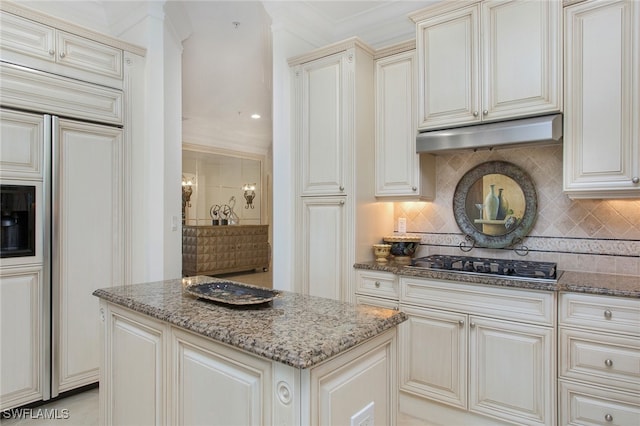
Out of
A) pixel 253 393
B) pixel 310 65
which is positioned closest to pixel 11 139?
pixel 310 65

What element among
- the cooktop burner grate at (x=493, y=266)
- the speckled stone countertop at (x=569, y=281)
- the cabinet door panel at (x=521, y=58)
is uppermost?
the cabinet door panel at (x=521, y=58)

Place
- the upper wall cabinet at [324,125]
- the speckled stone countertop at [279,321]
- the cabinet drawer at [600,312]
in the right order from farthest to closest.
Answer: the upper wall cabinet at [324,125]
the cabinet drawer at [600,312]
the speckled stone countertop at [279,321]

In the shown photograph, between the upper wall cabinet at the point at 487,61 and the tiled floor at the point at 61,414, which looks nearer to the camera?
the upper wall cabinet at the point at 487,61

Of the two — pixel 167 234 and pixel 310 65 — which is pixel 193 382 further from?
pixel 310 65

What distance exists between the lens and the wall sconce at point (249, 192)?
29.2ft

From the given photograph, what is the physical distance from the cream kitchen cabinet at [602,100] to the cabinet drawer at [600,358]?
777 mm

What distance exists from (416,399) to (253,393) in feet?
5.79

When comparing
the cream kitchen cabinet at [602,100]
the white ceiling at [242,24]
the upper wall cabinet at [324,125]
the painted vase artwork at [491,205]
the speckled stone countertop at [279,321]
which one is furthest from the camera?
the white ceiling at [242,24]

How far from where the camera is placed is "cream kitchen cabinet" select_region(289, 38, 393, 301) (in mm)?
2871

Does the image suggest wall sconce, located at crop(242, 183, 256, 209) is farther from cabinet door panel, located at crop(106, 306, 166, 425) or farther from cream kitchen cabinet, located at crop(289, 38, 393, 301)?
cabinet door panel, located at crop(106, 306, 166, 425)

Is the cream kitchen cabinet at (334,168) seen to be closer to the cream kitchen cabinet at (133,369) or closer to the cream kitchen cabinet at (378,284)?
the cream kitchen cabinet at (378,284)

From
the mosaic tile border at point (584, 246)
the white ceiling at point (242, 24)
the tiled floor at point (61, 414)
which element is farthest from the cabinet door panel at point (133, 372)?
the white ceiling at point (242, 24)

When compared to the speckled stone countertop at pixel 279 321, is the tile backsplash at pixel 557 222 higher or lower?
higher

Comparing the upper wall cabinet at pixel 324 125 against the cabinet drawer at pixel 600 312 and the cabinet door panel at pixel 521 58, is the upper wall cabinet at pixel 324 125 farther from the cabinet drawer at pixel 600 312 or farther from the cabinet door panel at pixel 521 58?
the cabinet drawer at pixel 600 312
